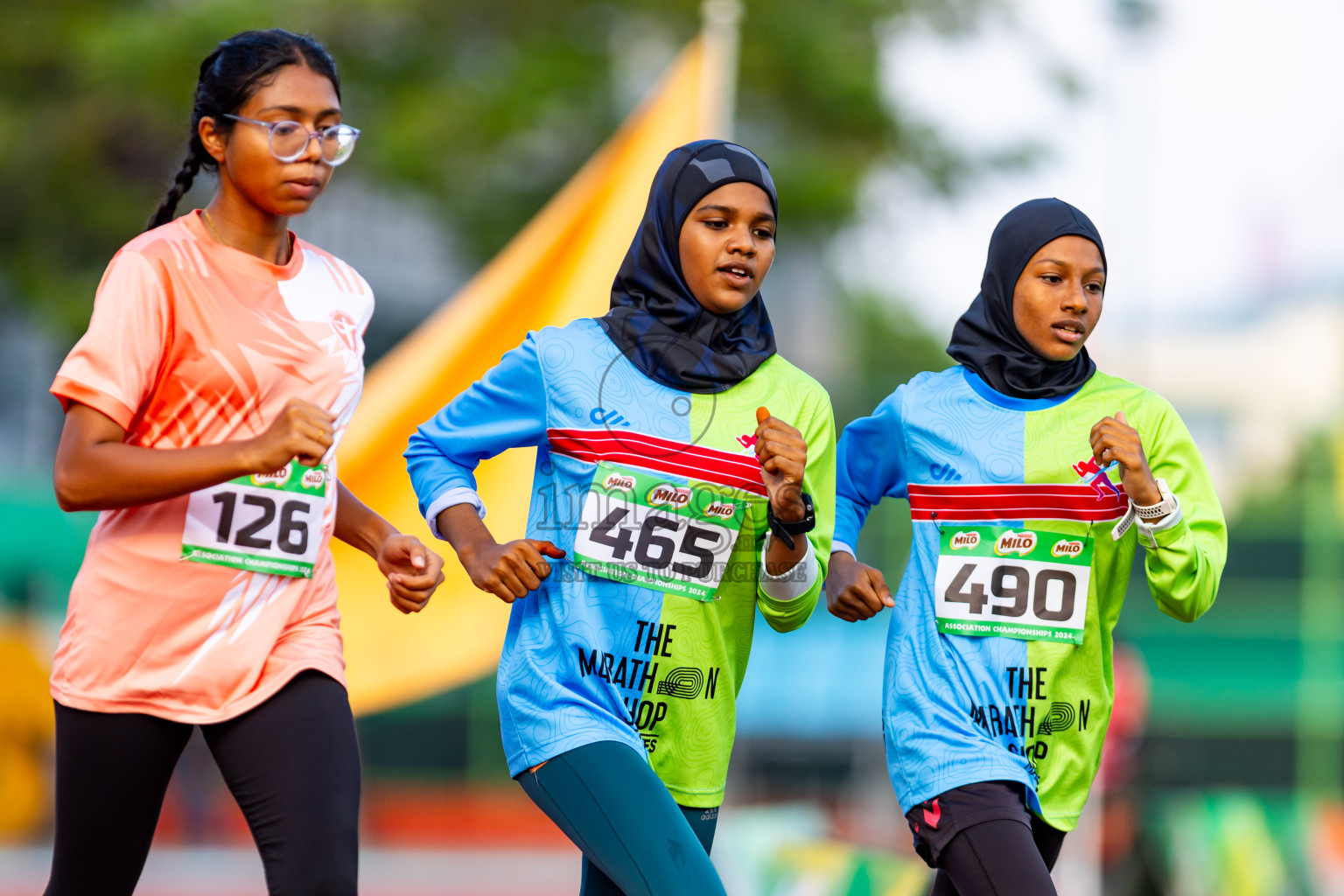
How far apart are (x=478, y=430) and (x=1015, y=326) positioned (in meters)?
1.33

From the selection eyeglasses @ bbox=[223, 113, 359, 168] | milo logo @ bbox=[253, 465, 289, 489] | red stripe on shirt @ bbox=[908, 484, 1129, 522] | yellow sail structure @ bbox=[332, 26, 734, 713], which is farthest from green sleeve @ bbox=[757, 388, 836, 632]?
yellow sail structure @ bbox=[332, 26, 734, 713]

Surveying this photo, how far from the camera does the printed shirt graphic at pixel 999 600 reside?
368 centimetres

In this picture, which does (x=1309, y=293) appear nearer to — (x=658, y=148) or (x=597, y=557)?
(x=658, y=148)

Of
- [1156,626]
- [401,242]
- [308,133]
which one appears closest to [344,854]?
[308,133]

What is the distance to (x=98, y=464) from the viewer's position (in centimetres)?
315

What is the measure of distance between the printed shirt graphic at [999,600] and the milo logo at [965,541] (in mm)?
38

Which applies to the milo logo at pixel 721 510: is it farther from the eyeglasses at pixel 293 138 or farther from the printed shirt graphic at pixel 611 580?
the eyeglasses at pixel 293 138

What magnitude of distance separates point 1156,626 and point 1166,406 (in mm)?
12046

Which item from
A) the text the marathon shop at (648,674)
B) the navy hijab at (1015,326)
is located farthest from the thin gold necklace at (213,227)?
the navy hijab at (1015,326)

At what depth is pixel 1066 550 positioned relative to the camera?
381cm

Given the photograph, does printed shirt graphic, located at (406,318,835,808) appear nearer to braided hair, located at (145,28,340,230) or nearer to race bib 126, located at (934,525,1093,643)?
race bib 126, located at (934,525,1093,643)

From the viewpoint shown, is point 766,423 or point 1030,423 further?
point 1030,423

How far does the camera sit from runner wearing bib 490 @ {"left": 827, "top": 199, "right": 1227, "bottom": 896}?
3.63 metres

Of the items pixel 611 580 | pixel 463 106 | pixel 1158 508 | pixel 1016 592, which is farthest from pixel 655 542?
pixel 463 106
